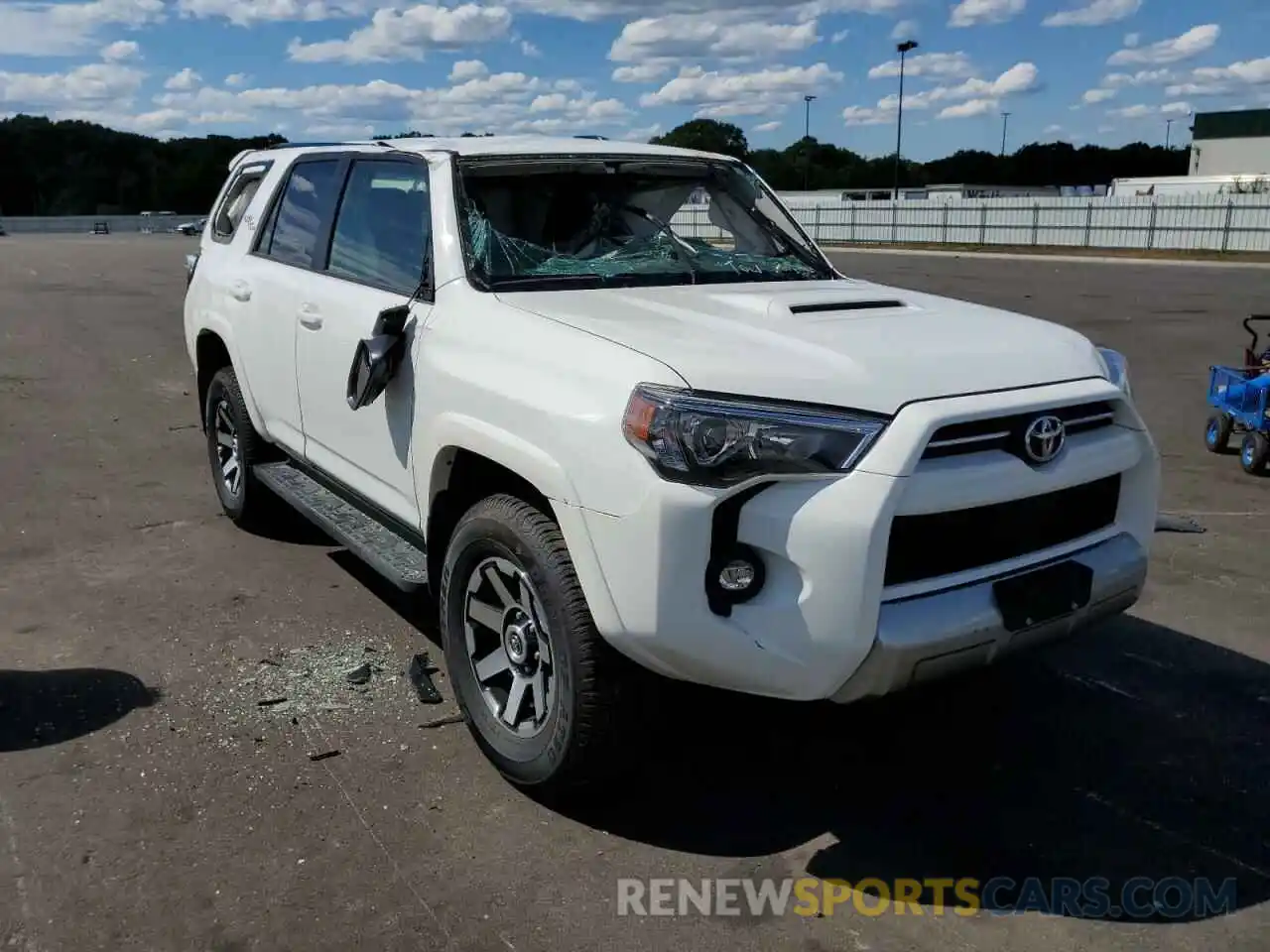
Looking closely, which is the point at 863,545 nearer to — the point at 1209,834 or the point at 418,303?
the point at 1209,834

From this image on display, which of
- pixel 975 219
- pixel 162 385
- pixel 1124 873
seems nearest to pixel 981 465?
pixel 1124 873

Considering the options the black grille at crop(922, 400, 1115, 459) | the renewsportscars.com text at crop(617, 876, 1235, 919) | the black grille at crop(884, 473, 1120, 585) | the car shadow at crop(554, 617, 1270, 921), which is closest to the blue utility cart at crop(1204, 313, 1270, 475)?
the car shadow at crop(554, 617, 1270, 921)

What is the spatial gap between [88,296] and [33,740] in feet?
63.3

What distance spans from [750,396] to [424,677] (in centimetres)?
206

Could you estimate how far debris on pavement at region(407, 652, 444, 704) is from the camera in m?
4.16

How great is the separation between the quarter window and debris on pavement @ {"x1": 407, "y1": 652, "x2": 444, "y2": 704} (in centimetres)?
144

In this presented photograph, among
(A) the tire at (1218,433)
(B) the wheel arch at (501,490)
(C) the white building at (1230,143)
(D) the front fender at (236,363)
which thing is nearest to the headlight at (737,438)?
(B) the wheel arch at (501,490)

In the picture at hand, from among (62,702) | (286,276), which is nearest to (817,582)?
(62,702)

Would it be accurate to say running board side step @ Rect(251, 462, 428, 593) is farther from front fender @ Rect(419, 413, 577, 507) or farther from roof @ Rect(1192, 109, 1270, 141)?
roof @ Rect(1192, 109, 1270, 141)

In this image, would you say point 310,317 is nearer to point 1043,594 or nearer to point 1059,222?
point 1043,594

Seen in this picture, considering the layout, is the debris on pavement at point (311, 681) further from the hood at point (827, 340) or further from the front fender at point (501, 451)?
the hood at point (827, 340)

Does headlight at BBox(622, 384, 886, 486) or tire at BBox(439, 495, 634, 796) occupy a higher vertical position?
headlight at BBox(622, 384, 886, 486)

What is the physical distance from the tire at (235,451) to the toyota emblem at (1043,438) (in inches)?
157

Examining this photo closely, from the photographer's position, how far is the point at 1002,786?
11.7ft
